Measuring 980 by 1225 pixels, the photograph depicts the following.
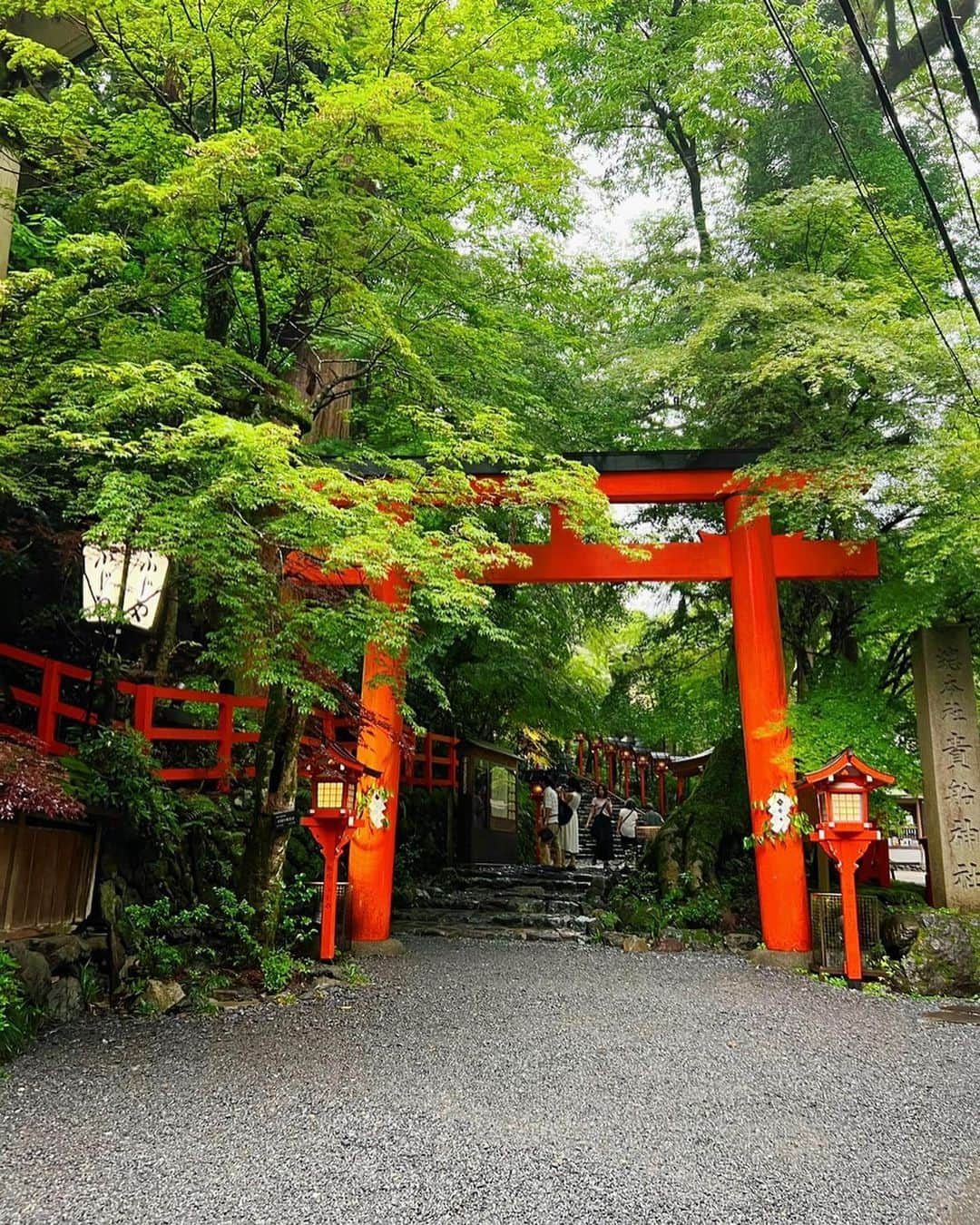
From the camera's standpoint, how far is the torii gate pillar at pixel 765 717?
335 inches

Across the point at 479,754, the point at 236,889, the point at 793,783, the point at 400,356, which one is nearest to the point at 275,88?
the point at 400,356

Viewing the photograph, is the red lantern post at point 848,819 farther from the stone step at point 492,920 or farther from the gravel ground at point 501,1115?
the stone step at point 492,920

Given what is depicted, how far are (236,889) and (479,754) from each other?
302 inches

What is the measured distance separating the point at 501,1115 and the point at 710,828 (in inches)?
290

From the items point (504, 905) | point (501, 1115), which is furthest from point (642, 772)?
point (501, 1115)

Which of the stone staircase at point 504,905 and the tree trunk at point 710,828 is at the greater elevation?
the tree trunk at point 710,828

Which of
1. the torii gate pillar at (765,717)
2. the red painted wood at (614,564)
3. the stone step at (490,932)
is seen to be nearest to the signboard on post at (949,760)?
the torii gate pillar at (765,717)

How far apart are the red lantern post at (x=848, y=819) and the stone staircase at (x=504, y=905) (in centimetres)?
346

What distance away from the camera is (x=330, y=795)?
771cm

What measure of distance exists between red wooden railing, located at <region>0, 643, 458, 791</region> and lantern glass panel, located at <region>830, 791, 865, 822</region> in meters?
4.44

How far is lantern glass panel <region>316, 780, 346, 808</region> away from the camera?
769cm

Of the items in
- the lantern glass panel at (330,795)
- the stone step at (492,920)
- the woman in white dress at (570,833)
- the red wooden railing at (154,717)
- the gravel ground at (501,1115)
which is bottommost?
the gravel ground at (501,1115)

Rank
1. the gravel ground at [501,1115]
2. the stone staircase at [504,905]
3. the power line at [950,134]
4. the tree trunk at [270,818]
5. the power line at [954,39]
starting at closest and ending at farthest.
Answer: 1. the power line at [954,39]
2. the gravel ground at [501,1115]
3. the power line at [950,134]
4. the tree trunk at [270,818]
5. the stone staircase at [504,905]

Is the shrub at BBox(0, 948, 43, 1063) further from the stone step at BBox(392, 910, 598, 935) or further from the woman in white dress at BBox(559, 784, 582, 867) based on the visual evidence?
the woman in white dress at BBox(559, 784, 582, 867)
